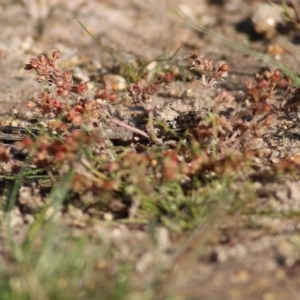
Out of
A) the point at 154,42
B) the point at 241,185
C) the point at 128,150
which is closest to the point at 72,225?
the point at 128,150

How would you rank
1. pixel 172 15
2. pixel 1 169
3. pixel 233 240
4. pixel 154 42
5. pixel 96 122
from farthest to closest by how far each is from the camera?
1. pixel 172 15
2. pixel 154 42
3. pixel 1 169
4. pixel 96 122
5. pixel 233 240

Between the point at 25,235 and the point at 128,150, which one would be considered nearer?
the point at 25,235

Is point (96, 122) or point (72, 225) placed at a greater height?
point (96, 122)

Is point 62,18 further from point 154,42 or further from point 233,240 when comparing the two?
point 233,240

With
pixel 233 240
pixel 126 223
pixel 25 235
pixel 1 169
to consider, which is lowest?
pixel 1 169

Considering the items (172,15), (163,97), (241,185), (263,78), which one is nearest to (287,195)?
(241,185)

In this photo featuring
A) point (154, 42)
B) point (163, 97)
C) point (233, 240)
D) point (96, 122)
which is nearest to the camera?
point (233, 240)

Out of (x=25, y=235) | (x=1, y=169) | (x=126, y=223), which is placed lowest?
(x=1, y=169)

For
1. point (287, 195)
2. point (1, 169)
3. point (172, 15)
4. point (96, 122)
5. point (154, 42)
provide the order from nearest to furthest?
1. point (287, 195)
2. point (96, 122)
3. point (1, 169)
4. point (154, 42)
5. point (172, 15)

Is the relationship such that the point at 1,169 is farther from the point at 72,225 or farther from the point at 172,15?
the point at 172,15
